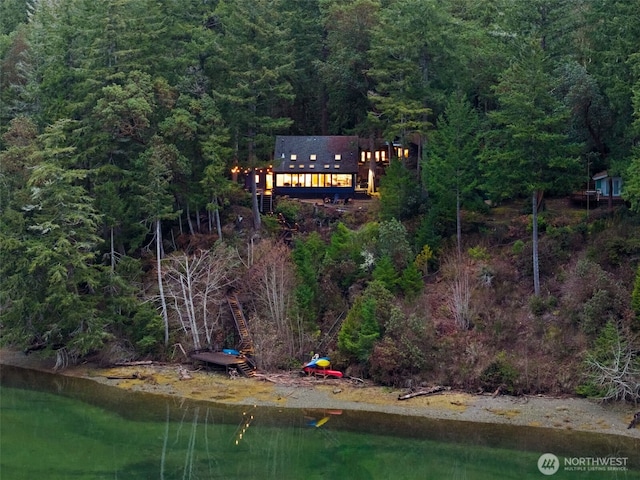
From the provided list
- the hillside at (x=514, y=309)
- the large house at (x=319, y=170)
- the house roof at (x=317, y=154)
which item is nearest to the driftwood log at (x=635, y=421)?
the hillside at (x=514, y=309)

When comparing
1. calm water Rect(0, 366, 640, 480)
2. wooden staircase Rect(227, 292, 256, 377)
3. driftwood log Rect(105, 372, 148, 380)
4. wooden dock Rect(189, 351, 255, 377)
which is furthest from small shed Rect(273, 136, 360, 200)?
calm water Rect(0, 366, 640, 480)

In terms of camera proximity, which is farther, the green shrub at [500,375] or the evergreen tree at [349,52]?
the evergreen tree at [349,52]

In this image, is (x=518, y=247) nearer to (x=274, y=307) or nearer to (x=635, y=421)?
(x=635, y=421)

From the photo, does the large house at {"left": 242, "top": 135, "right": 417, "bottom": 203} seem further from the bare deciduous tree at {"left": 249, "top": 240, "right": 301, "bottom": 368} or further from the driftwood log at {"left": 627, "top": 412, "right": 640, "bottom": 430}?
the driftwood log at {"left": 627, "top": 412, "right": 640, "bottom": 430}

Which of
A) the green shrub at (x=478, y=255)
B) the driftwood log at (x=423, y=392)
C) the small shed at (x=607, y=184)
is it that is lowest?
the driftwood log at (x=423, y=392)

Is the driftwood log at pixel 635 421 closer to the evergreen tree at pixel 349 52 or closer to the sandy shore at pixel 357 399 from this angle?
the sandy shore at pixel 357 399

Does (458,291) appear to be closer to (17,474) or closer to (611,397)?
(611,397)
